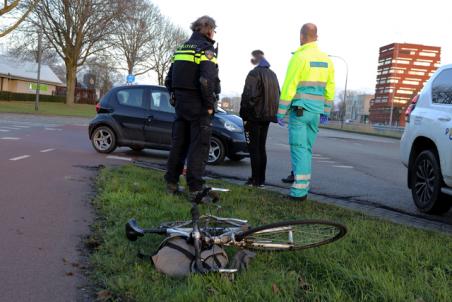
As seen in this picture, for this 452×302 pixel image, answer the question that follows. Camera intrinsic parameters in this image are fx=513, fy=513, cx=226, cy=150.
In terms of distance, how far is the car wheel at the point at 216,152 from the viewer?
35.7 ft

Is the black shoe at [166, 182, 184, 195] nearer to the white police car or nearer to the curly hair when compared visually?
the curly hair

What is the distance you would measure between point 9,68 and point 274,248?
74.5 m

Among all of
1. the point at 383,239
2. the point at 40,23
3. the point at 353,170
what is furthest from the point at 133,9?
the point at 383,239

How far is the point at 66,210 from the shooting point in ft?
18.0

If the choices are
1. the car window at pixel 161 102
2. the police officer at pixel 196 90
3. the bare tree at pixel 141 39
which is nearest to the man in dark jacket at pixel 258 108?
the police officer at pixel 196 90

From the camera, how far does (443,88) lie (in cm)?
636

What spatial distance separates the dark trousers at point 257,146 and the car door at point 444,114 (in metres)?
2.31

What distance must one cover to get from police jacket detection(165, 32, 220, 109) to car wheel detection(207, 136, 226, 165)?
4.95 meters

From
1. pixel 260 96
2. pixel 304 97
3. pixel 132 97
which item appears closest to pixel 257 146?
pixel 260 96

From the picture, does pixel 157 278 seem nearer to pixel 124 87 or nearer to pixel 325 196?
pixel 325 196

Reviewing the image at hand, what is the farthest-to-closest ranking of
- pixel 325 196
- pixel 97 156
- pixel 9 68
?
pixel 9 68 → pixel 97 156 → pixel 325 196

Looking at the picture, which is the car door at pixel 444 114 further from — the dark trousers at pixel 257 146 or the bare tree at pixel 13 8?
the bare tree at pixel 13 8

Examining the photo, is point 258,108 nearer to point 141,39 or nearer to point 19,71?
point 141,39

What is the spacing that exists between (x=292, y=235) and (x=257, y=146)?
375 centimetres
